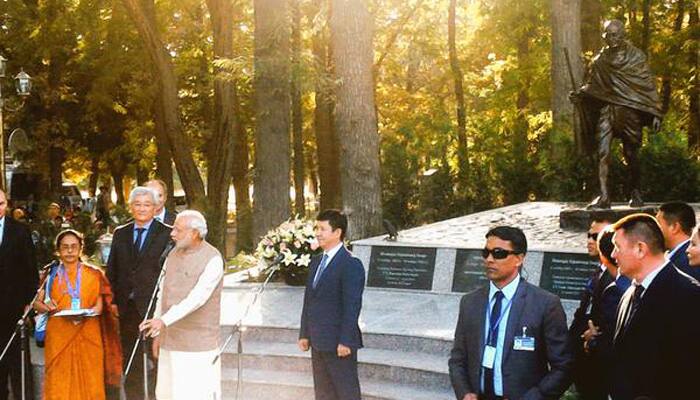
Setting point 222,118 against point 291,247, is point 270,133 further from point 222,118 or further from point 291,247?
point 291,247

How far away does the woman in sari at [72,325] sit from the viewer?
8.46m

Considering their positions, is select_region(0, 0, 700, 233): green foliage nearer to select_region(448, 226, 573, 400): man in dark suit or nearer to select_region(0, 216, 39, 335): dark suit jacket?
select_region(0, 216, 39, 335): dark suit jacket

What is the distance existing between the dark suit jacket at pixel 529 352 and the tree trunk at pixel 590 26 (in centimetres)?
2047

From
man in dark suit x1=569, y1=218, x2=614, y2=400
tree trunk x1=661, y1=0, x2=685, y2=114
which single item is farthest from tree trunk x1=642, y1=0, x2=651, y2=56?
man in dark suit x1=569, y1=218, x2=614, y2=400

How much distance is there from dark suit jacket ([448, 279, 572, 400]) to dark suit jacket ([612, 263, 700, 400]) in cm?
57

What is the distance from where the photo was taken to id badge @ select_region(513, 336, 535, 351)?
4.98 metres

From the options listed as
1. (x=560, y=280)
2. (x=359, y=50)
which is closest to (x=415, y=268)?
(x=560, y=280)

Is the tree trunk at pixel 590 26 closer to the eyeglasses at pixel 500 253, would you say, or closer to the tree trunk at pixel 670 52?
the tree trunk at pixel 670 52

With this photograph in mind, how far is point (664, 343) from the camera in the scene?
171 inches

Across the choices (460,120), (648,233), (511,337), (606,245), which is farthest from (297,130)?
(648,233)

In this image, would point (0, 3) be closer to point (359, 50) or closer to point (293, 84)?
point (293, 84)

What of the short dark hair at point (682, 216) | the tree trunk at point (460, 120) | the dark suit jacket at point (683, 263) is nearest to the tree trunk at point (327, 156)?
the tree trunk at point (460, 120)

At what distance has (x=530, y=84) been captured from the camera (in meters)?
28.9

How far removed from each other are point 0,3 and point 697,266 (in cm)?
2767
